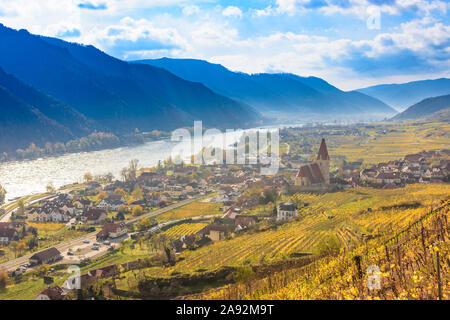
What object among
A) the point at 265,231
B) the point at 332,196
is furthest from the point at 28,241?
the point at 332,196

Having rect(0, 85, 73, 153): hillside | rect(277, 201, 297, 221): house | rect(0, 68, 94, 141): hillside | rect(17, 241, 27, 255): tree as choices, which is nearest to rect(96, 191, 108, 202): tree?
rect(17, 241, 27, 255): tree

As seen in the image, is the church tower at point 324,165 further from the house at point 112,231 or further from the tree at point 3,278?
the tree at point 3,278

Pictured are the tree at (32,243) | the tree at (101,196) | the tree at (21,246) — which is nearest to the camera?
the tree at (21,246)

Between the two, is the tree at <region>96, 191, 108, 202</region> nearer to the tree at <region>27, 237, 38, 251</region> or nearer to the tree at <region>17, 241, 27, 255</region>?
the tree at <region>27, 237, 38, 251</region>

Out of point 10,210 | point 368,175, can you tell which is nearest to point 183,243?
point 10,210

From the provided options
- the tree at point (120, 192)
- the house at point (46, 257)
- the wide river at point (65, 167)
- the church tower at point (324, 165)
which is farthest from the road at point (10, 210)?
the church tower at point (324, 165)

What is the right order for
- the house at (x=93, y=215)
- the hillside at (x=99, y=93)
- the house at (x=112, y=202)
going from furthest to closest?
the hillside at (x=99, y=93) < the house at (x=112, y=202) < the house at (x=93, y=215)

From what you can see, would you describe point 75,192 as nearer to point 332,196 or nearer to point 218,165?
point 218,165
